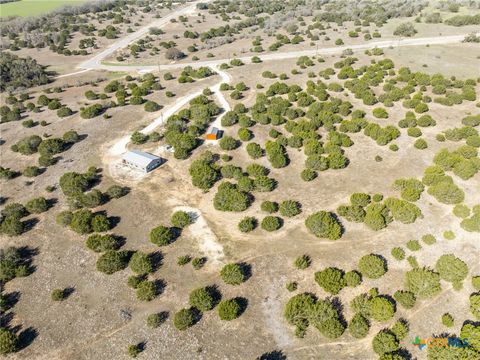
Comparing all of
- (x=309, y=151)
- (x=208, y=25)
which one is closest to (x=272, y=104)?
(x=309, y=151)

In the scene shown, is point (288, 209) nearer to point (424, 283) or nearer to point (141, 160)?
point (424, 283)

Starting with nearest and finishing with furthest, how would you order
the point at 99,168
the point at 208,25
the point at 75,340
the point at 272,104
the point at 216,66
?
the point at 75,340 → the point at 99,168 → the point at 272,104 → the point at 216,66 → the point at 208,25

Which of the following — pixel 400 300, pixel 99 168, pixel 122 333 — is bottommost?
pixel 400 300

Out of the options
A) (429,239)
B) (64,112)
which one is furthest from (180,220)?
(64,112)

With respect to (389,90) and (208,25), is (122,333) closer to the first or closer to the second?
(389,90)

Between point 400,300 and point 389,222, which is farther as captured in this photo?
point 389,222

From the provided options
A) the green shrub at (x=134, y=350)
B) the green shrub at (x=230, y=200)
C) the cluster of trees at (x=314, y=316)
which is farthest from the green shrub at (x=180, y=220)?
the cluster of trees at (x=314, y=316)
